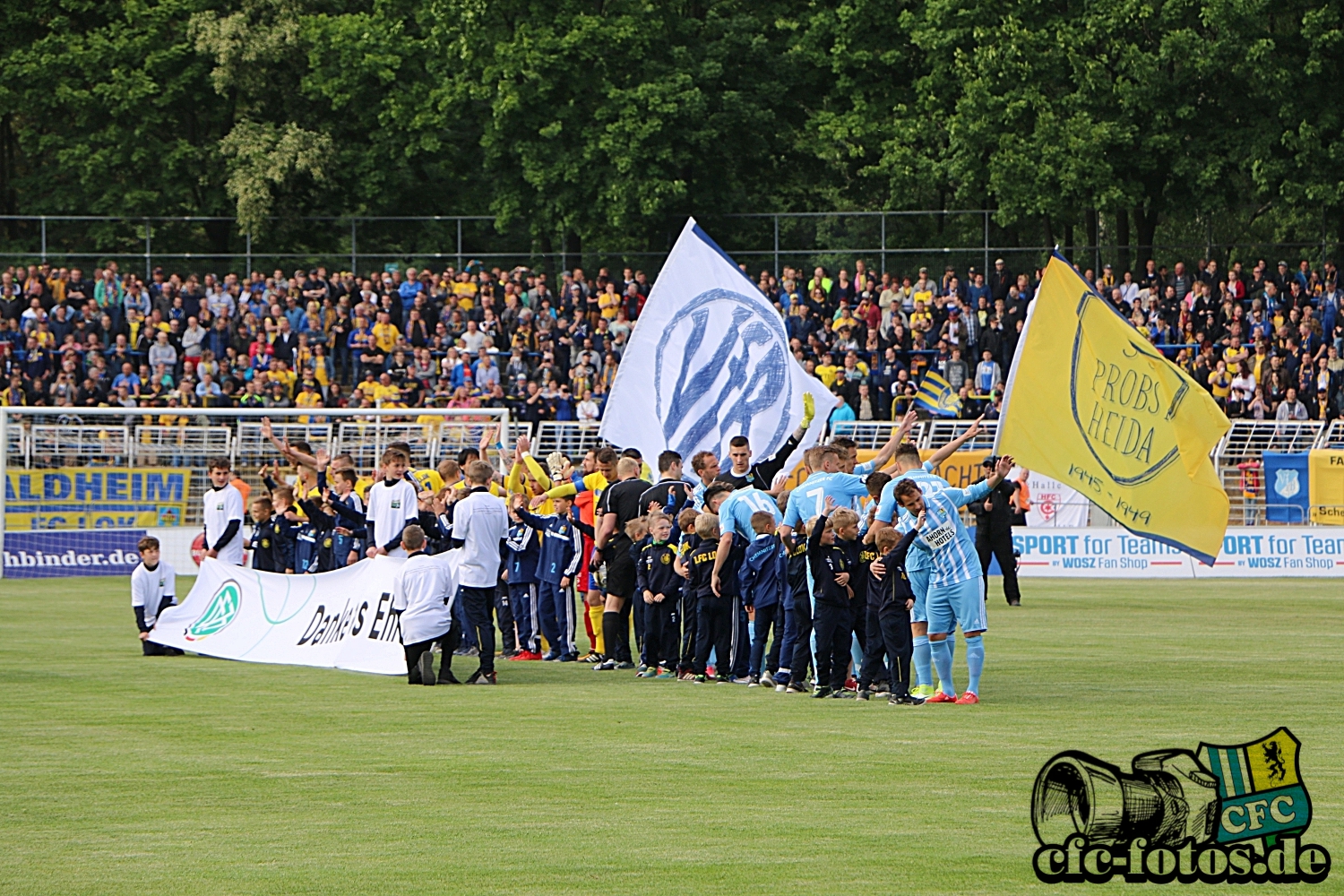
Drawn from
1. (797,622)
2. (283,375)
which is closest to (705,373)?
(797,622)

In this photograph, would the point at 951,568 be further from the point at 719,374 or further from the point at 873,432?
the point at 873,432

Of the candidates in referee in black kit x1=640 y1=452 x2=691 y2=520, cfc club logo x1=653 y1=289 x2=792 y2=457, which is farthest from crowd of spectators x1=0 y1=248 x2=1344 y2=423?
referee in black kit x1=640 y1=452 x2=691 y2=520

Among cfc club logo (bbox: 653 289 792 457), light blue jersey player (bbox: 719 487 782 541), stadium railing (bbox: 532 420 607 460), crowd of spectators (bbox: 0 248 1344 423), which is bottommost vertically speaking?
light blue jersey player (bbox: 719 487 782 541)

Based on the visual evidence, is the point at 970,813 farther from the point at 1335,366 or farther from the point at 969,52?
the point at 969,52

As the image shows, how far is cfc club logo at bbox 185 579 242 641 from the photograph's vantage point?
1914 cm

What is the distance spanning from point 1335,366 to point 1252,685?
24.0 meters

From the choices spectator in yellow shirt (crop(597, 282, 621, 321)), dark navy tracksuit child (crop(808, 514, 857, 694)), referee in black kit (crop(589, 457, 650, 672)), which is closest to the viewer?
dark navy tracksuit child (crop(808, 514, 857, 694))

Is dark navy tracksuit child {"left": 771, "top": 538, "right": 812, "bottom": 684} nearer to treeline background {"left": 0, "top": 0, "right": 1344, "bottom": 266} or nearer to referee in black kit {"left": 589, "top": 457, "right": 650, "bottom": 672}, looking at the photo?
referee in black kit {"left": 589, "top": 457, "right": 650, "bottom": 672}

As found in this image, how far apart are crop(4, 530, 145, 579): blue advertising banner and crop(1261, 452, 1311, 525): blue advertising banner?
20191 mm

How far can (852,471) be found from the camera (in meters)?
16.1

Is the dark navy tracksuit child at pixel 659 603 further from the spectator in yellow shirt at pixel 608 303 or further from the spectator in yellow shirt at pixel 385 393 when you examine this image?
the spectator in yellow shirt at pixel 608 303

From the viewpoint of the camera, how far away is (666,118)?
48.3m

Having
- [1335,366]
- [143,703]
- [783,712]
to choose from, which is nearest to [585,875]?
[783,712]

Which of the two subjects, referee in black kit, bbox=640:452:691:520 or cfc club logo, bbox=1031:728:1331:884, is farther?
referee in black kit, bbox=640:452:691:520
